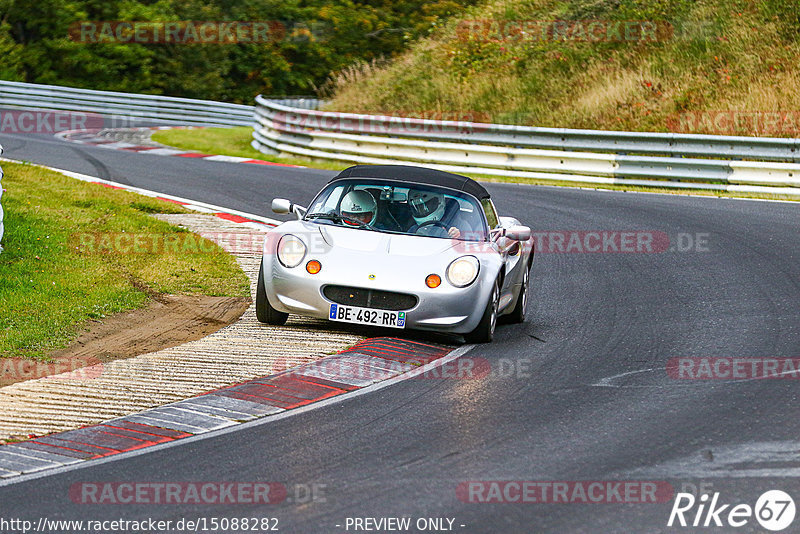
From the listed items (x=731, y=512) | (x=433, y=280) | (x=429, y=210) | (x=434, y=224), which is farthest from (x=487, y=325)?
(x=731, y=512)

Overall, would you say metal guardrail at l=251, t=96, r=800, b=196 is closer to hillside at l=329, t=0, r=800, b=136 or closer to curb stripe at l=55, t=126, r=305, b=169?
curb stripe at l=55, t=126, r=305, b=169

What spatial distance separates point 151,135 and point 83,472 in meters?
25.7

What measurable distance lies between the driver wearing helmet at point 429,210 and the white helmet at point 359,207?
361 mm

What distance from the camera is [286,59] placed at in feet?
160

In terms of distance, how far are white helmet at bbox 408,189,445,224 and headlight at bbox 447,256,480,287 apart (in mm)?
770

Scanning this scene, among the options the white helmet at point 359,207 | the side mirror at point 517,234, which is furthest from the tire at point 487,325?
the white helmet at point 359,207

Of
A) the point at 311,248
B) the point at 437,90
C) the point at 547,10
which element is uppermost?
the point at 547,10

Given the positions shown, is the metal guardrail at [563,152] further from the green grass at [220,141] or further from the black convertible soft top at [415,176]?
the black convertible soft top at [415,176]

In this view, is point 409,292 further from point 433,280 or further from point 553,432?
point 553,432

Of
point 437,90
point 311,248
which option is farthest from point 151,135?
point 311,248

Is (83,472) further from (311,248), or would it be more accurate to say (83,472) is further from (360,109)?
(360,109)

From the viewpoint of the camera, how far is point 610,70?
1122 inches

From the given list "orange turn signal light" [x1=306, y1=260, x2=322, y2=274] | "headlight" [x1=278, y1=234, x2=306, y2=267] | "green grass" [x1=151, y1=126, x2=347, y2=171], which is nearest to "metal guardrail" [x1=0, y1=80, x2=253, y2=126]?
"green grass" [x1=151, y1=126, x2=347, y2=171]

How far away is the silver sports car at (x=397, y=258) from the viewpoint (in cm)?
927
